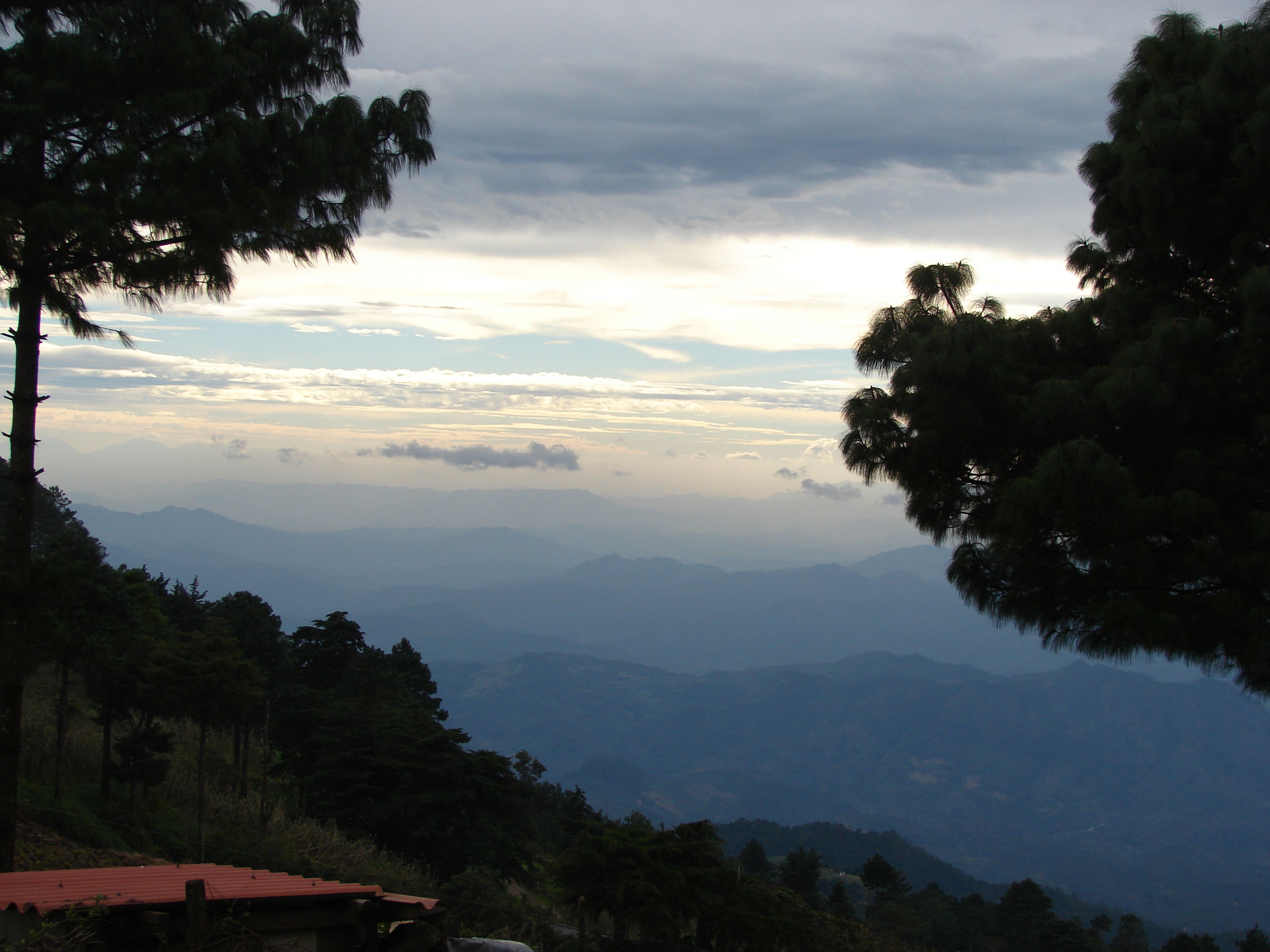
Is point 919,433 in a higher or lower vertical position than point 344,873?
higher

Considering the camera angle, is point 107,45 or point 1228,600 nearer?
point 1228,600

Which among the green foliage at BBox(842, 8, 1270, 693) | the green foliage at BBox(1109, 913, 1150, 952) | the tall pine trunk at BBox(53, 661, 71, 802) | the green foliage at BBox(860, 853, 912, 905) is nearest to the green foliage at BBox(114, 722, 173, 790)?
the tall pine trunk at BBox(53, 661, 71, 802)

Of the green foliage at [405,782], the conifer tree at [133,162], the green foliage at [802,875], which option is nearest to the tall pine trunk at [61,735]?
the green foliage at [405,782]

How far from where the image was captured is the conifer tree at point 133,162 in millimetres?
7445

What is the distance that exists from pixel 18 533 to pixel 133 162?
11.7 ft

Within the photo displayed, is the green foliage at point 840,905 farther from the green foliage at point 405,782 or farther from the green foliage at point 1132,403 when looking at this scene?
the green foliage at point 1132,403

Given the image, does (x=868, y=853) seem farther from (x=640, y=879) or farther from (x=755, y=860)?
(x=640, y=879)

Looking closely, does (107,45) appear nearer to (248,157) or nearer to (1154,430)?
(248,157)

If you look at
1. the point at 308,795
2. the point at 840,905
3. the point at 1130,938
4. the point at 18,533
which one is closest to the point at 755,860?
the point at 840,905

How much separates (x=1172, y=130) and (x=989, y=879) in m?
220

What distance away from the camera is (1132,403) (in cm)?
661

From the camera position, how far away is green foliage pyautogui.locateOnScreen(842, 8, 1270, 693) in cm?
652

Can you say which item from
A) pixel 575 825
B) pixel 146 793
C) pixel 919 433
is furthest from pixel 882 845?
pixel 919 433

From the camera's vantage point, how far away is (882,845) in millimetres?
120000
